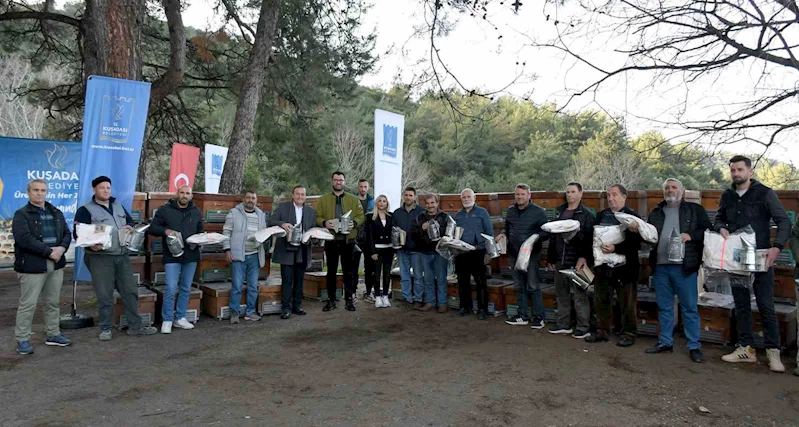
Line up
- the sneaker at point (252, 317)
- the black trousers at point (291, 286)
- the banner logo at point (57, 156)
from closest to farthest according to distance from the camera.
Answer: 1. the sneaker at point (252, 317)
2. the black trousers at point (291, 286)
3. the banner logo at point (57, 156)

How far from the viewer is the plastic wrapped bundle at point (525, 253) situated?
Result: 6957 millimetres

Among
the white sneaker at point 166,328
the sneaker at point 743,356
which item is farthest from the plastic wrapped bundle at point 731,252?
the white sneaker at point 166,328

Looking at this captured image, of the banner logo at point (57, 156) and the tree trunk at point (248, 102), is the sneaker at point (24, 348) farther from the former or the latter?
the tree trunk at point (248, 102)

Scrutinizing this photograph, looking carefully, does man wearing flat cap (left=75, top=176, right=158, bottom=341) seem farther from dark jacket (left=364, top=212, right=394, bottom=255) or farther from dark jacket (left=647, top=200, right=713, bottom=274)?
dark jacket (left=647, top=200, right=713, bottom=274)

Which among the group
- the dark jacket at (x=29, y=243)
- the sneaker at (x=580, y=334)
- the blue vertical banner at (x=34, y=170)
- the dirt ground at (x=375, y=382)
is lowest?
the dirt ground at (x=375, y=382)

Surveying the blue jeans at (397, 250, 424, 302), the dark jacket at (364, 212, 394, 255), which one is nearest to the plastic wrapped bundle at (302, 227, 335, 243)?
the dark jacket at (364, 212, 394, 255)

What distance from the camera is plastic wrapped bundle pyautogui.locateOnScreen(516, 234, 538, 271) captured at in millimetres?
6957

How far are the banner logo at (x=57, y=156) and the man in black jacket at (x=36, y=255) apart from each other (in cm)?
589

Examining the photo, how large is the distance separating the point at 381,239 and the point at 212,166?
24.6 ft

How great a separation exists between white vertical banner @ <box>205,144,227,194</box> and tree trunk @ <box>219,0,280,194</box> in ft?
5.58

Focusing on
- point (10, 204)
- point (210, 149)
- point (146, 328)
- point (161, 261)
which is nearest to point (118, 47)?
point (161, 261)

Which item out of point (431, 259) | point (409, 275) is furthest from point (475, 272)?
point (409, 275)

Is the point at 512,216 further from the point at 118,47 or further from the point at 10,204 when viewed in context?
the point at 10,204

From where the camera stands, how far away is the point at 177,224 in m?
6.85
